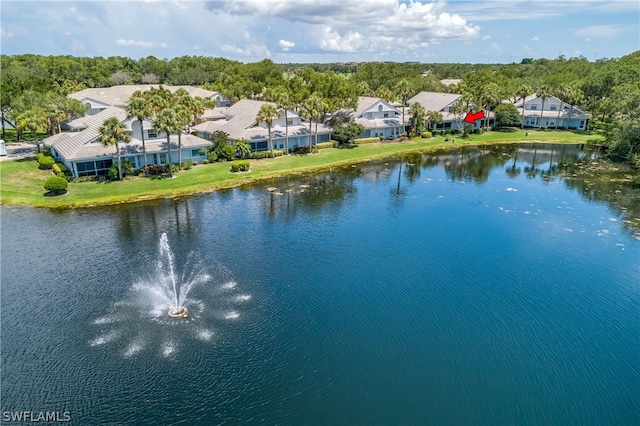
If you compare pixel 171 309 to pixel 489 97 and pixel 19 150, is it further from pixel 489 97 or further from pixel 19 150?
pixel 489 97

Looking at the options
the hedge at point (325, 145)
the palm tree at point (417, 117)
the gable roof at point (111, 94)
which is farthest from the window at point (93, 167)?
the palm tree at point (417, 117)

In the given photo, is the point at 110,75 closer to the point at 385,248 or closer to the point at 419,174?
the point at 419,174

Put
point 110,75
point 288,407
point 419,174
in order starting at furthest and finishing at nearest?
1. point 110,75
2. point 419,174
3. point 288,407

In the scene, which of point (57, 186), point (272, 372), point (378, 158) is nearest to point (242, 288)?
point (272, 372)

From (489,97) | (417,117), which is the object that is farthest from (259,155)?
(489,97)

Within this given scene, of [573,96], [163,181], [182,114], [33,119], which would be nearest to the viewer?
[163,181]

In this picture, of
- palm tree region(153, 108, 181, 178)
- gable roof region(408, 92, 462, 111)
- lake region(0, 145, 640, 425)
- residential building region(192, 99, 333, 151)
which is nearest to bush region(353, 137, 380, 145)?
residential building region(192, 99, 333, 151)
